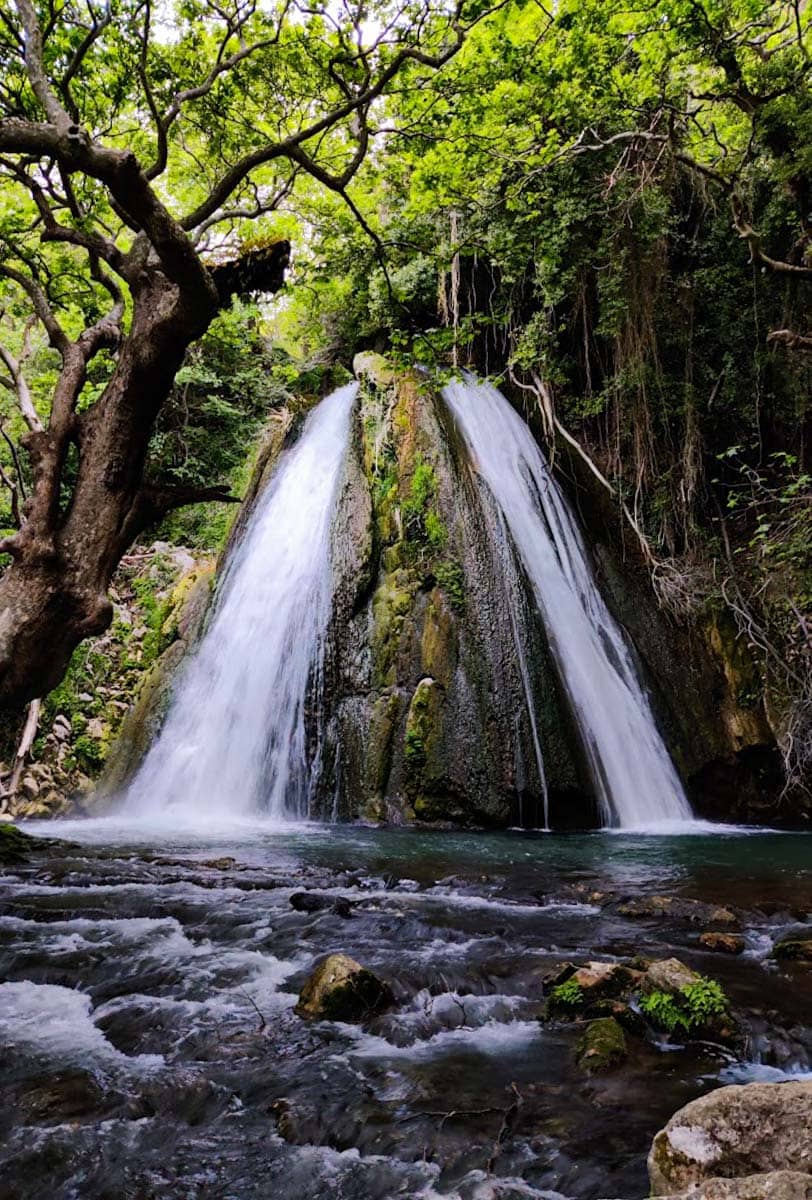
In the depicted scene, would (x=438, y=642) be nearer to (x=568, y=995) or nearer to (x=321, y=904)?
(x=321, y=904)

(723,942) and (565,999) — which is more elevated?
(723,942)

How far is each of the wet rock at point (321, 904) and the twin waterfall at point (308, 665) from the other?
4395mm

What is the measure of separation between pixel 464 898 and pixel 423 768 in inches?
141

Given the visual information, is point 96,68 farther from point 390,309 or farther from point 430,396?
point 390,309

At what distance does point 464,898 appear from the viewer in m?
5.06

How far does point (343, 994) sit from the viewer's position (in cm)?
322

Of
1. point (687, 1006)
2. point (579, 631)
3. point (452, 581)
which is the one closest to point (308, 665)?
point (452, 581)

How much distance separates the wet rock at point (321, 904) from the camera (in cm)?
461

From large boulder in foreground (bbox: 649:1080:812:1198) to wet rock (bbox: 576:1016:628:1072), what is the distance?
1.00 meters

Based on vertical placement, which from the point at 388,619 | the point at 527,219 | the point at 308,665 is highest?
the point at 527,219

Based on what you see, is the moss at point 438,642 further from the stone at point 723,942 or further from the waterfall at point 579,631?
the stone at point 723,942

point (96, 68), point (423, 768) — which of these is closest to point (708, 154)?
point (96, 68)

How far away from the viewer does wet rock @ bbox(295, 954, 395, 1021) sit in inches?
126

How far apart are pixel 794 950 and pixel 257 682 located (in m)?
A: 7.81
